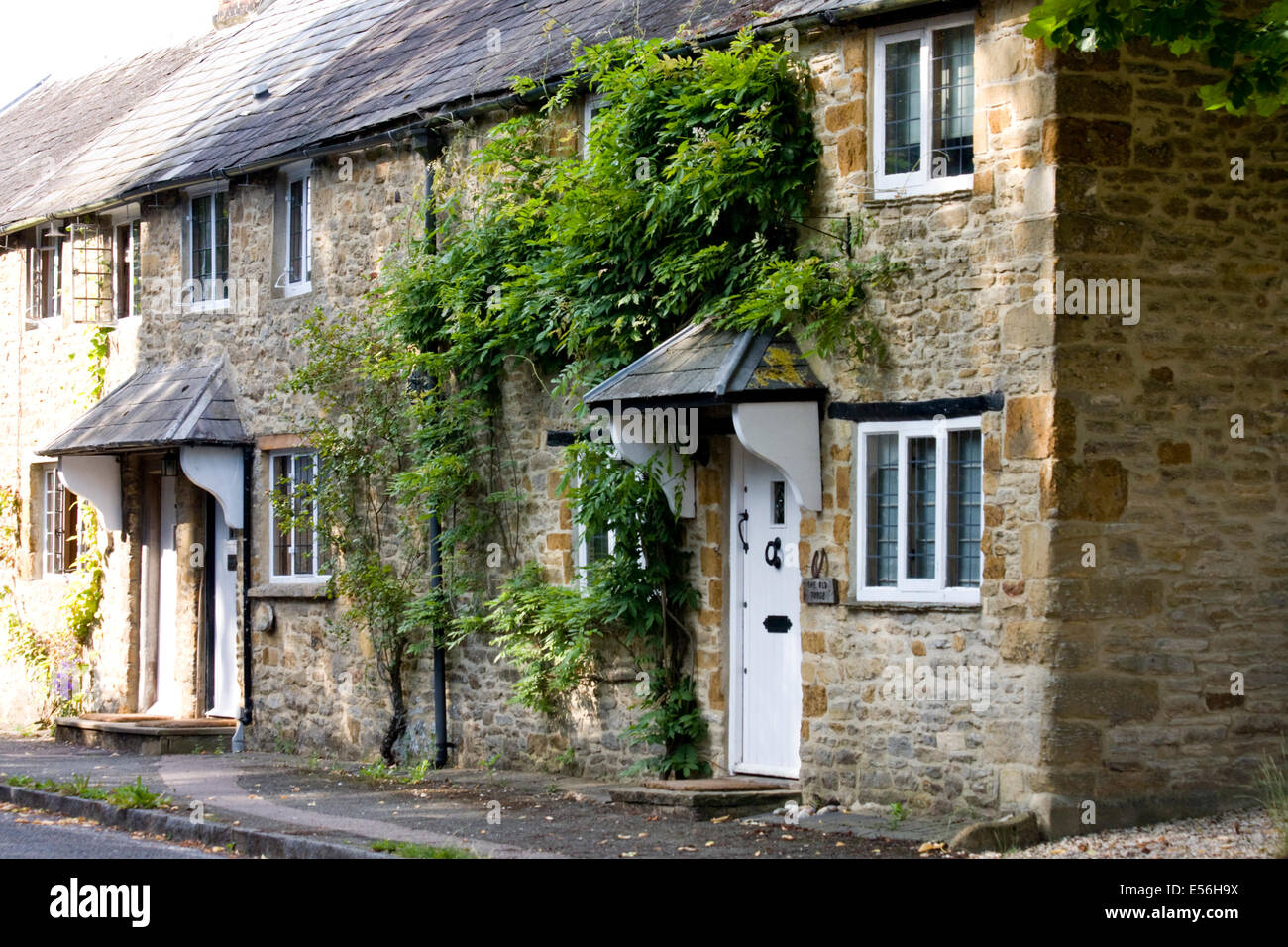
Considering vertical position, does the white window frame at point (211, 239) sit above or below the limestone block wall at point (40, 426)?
above

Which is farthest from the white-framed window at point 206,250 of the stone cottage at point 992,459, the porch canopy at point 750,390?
the porch canopy at point 750,390

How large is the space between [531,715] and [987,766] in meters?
4.78

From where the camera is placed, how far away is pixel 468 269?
14.9m

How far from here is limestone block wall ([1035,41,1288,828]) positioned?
10.8 metres

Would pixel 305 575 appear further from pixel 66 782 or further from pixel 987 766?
pixel 987 766

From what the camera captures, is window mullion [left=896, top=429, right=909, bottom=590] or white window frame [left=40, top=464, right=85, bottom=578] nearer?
window mullion [left=896, top=429, right=909, bottom=590]

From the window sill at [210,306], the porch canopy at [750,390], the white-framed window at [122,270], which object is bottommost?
the porch canopy at [750,390]

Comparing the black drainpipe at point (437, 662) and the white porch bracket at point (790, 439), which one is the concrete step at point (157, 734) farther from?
the white porch bracket at point (790, 439)

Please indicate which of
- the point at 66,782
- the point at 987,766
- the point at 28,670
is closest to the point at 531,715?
the point at 66,782

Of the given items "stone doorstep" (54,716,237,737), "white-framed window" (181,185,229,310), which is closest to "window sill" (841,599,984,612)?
"stone doorstep" (54,716,237,737)

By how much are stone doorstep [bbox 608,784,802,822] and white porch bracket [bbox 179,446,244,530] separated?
719 centimetres

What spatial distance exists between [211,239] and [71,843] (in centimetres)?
880

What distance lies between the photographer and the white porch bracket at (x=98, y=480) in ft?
63.8

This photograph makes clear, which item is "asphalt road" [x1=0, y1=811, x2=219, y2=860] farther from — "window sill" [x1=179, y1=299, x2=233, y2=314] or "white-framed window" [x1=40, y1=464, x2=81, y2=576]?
"white-framed window" [x1=40, y1=464, x2=81, y2=576]
